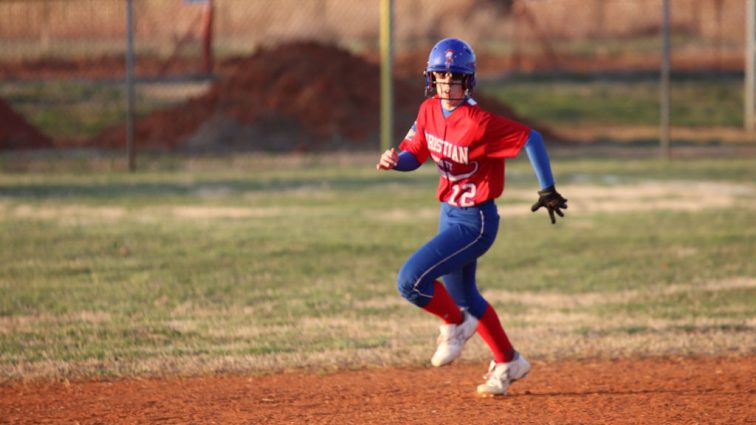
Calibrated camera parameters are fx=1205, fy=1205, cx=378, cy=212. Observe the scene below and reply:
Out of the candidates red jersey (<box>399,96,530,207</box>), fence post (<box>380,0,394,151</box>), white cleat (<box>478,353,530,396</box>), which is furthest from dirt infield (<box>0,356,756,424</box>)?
fence post (<box>380,0,394,151</box>)

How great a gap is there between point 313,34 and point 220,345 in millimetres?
36742

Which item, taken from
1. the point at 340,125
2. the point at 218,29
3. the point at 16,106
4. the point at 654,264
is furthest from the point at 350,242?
the point at 218,29

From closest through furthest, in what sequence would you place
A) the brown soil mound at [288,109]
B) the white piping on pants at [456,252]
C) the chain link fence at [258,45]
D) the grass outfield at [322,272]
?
the white piping on pants at [456,252] → the grass outfield at [322,272] → the brown soil mound at [288,109] → the chain link fence at [258,45]

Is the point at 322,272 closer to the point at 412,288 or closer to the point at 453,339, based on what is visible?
the point at 453,339

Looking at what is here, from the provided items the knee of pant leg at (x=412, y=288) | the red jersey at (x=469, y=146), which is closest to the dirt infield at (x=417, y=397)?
the knee of pant leg at (x=412, y=288)

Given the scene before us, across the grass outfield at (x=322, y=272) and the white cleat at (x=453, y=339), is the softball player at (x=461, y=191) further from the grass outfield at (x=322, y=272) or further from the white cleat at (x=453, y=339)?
the grass outfield at (x=322, y=272)

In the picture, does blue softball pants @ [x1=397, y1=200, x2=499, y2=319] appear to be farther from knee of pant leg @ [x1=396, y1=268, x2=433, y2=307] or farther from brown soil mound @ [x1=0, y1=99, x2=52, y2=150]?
brown soil mound @ [x1=0, y1=99, x2=52, y2=150]

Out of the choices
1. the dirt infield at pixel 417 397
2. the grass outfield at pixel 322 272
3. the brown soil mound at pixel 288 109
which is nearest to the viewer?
the dirt infield at pixel 417 397

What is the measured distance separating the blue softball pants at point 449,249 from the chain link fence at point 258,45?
660 inches

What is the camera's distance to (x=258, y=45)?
27656 millimetres

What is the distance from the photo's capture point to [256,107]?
81.0 ft

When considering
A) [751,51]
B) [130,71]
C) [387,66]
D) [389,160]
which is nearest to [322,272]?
[389,160]

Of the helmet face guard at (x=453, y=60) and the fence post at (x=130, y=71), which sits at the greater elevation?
the helmet face guard at (x=453, y=60)

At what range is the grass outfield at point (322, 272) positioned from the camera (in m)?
8.33
